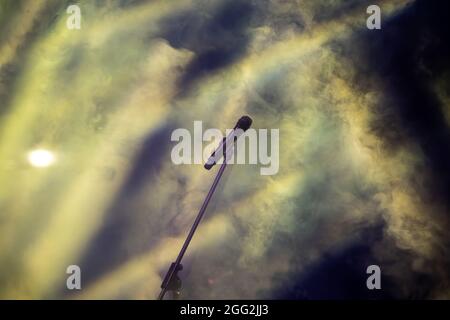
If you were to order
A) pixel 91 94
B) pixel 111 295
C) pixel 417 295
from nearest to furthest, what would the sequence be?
pixel 417 295 < pixel 111 295 < pixel 91 94

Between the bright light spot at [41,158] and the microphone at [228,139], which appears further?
the bright light spot at [41,158]

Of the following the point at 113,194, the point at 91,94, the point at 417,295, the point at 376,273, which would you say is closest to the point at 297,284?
the point at 376,273

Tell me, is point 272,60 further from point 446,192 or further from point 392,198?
point 446,192

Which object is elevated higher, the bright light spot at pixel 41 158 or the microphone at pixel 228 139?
the bright light spot at pixel 41 158

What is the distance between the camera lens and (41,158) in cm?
369

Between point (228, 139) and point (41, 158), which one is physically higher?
point (41, 158)

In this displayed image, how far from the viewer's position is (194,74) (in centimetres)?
368

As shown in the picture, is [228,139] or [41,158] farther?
[41,158]

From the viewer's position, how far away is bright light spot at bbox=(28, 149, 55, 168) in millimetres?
3684

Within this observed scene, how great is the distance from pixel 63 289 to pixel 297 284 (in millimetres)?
1860

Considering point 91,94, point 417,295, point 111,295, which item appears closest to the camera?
point 417,295

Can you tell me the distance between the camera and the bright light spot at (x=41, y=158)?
3684mm

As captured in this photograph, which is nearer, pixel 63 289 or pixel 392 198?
pixel 392 198

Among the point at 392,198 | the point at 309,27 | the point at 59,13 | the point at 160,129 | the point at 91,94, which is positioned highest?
the point at 59,13
